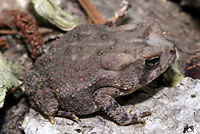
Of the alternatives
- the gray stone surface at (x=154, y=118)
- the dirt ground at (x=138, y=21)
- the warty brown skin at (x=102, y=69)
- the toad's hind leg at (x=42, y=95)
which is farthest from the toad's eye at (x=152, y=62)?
the toad's hind leg at (x=42, y=95)

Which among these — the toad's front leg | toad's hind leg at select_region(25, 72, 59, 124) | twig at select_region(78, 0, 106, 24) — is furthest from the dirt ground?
the toad's front leg

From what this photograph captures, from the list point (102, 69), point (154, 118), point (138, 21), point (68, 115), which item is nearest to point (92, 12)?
point (138, 21)

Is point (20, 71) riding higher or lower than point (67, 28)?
lower

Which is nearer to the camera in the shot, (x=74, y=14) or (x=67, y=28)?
(x=67, y=28)

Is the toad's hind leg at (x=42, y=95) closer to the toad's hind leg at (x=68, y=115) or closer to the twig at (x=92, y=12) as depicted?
the toad's hind leg at (x=68, y=115)

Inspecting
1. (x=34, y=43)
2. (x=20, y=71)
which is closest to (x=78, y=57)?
(x=34, y=43)

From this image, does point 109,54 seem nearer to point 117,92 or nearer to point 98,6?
point 117,92
